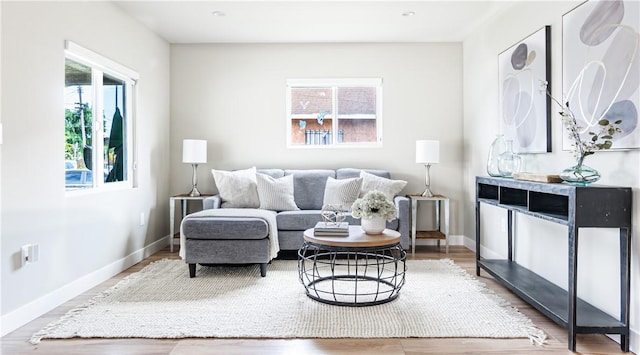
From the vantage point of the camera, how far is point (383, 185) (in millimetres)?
4426

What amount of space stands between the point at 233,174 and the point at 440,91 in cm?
265

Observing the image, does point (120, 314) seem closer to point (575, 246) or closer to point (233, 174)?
point (233, 174)

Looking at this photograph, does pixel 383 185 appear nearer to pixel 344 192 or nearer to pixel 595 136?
pixel 344 192

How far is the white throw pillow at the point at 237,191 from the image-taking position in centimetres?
434

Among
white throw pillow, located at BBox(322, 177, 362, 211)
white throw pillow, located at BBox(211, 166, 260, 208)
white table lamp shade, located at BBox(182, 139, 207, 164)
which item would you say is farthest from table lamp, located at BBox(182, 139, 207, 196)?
white throw pillow, located at BBox(322, 177, 362, 211)

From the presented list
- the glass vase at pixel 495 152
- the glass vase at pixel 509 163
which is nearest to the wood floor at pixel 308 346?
the glass vase at pixel 509 163

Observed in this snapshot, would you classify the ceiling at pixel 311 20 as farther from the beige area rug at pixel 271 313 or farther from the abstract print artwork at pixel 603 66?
the beige area rug at pixel 271 313

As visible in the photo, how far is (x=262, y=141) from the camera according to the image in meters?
4.98

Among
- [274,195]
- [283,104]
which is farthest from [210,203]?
[283,104]

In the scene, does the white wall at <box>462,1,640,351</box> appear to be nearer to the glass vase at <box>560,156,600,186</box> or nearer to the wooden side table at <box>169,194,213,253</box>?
the glass vase at <box>560,156,600,186</box>

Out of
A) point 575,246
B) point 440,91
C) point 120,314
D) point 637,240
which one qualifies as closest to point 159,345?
point 120,314

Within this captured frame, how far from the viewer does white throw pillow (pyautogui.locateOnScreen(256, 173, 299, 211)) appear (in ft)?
14.1

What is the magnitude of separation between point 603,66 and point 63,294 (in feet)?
12.5

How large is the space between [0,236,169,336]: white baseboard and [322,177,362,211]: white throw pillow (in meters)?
2.02
